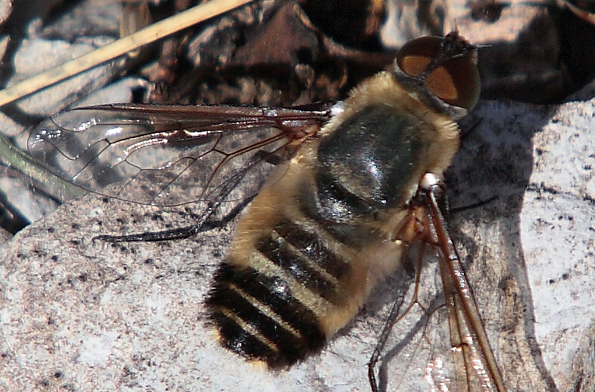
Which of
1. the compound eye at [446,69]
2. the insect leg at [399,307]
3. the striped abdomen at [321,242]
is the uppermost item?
the compound eye at [446,69]

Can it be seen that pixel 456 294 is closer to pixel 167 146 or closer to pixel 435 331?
pixel 435 331

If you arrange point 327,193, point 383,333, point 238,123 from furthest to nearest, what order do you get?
1. point 238,123
2. point 383,333
3. point 327,193

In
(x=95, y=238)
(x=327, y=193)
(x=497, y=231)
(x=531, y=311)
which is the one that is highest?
(x=327, y=193)

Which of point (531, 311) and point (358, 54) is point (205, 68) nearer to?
point (358, 54)

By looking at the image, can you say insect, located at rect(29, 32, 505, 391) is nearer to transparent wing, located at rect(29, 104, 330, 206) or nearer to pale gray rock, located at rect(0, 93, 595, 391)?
transparent wing, located at rect(29, 104, 330, 206)

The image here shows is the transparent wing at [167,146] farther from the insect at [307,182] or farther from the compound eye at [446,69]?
the compound eye at [446,69]

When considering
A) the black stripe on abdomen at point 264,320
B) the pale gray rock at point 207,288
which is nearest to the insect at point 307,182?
the black stripe on abdomen at point 264,320

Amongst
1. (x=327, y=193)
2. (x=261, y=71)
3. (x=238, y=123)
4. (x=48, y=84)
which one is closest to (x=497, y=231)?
(x=327, y=193)
